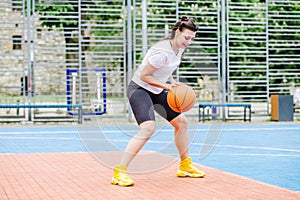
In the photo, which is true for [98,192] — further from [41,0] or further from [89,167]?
[41,0]

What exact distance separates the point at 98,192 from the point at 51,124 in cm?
1403

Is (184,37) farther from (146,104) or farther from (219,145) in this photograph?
(219,145)

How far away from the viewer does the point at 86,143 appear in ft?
45.0

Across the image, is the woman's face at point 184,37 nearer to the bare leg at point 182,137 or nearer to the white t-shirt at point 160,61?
the white t-shirt at point 160,61

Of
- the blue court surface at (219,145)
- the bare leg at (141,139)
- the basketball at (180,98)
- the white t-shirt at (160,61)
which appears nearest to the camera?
the white t-shirt at (160,61)

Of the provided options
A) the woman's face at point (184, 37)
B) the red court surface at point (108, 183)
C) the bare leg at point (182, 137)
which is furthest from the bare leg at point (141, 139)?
the woman's face at point (184, 37)

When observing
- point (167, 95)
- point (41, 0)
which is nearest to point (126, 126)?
point (41, 0)

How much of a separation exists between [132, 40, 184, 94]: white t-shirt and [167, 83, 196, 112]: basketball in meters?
0.19

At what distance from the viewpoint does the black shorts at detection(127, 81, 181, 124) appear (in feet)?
24.1

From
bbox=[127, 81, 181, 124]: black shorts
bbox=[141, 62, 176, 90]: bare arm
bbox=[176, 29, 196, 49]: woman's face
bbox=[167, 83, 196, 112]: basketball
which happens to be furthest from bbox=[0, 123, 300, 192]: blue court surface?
bbox=[176, 29, 196, 49]: woman's face

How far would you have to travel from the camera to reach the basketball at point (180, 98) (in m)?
7.42

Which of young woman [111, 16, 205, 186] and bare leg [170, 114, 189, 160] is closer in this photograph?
young woman [111, 16, 205, 186]

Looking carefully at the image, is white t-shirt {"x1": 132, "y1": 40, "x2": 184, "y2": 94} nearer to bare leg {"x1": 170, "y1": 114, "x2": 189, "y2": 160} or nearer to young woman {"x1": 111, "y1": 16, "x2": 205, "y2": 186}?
young woman {"x1": 111, "y1": 16, "x2": 205, "y2": 186}

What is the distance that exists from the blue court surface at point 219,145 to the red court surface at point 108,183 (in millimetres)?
696
